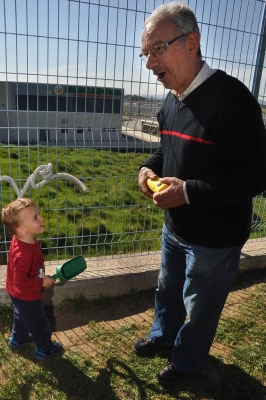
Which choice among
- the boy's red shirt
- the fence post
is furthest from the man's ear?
the fence post

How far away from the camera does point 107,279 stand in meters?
3.24

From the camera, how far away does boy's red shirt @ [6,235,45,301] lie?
2.24m

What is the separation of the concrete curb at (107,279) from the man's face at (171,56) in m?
1.90

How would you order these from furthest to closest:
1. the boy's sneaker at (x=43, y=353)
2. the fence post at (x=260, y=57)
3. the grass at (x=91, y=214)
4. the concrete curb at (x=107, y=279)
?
the fence post at (x=260, y=57)
the grass at (x=91, y=214)
the concrete curb at (x=107, y=279)
the boy's sneaker at (x=43, y=353)

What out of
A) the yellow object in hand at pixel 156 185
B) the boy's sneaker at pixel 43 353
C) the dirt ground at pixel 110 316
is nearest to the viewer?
the yellow object in hand at pixel 156 185

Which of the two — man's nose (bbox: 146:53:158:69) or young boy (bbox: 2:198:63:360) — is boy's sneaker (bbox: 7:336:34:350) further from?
man's nose (bbox: 146:53:158:69)

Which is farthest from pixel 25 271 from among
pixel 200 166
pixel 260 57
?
pixel 260 57

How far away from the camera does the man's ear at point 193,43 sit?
177 cm

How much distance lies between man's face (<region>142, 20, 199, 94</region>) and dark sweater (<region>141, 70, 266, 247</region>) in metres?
0.10

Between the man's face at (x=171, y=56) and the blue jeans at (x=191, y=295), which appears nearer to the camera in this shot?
the man's face at (x=171, y=56)

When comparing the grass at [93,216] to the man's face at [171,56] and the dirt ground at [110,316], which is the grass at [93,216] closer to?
the dirt ground at [110,316]

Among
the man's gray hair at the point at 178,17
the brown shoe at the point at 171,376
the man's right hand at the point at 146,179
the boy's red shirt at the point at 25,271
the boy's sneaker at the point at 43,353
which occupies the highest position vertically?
the man's gray hair at the point at 178,17

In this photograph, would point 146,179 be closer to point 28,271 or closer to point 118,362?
point 28,271

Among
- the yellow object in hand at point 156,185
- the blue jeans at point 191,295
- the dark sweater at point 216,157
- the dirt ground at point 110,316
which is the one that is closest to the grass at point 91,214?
the dirt ground at point 110,316
